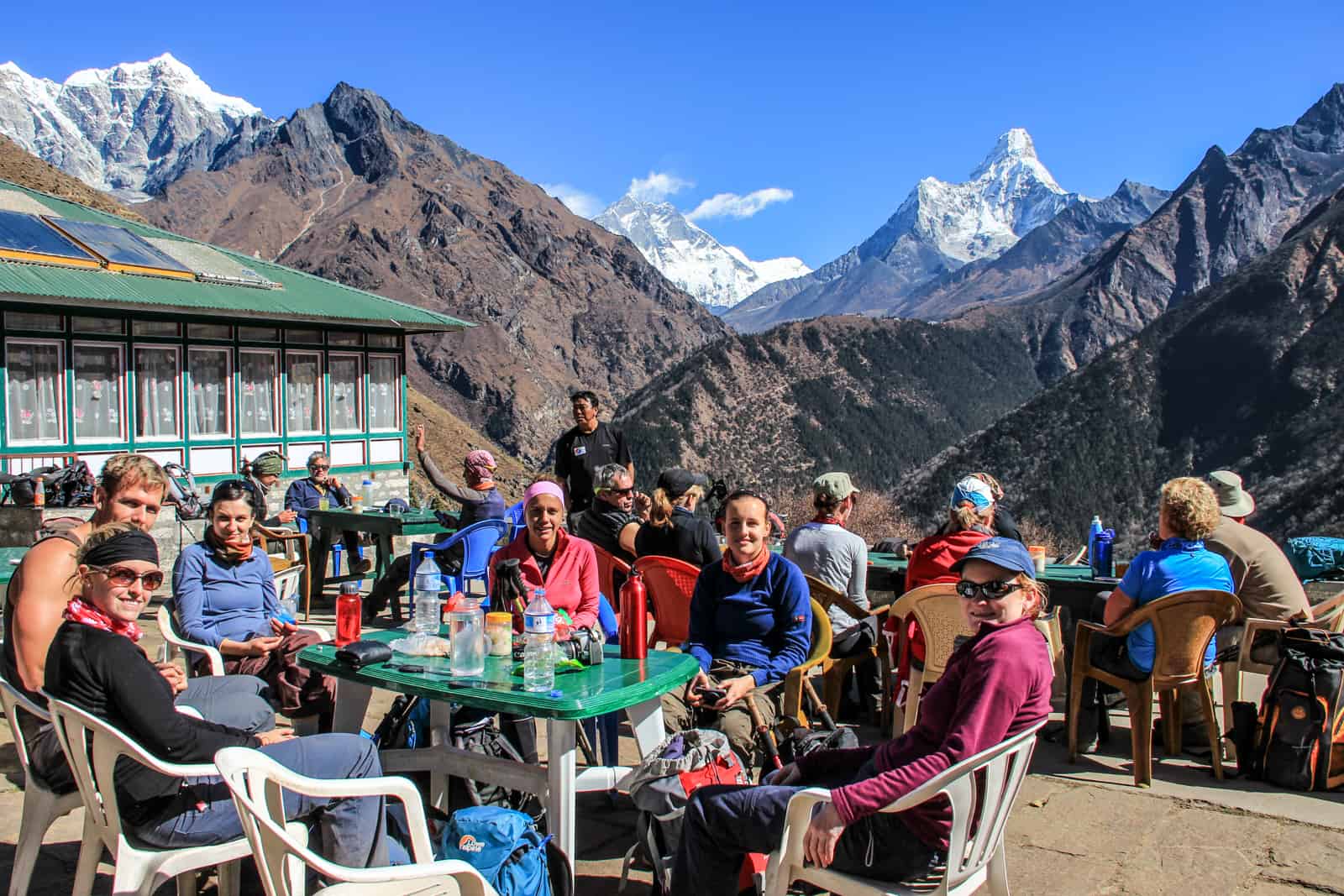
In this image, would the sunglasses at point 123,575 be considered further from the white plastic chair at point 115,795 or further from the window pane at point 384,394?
the window pane at point 384,394

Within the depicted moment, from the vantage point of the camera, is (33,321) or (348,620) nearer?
(348,620)

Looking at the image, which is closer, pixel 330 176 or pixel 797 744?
pixel 797 744

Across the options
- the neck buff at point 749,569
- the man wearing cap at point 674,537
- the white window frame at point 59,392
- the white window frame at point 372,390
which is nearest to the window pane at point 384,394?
the white window frame at point 372,390

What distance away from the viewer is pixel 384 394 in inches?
699

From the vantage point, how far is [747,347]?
7444 cm

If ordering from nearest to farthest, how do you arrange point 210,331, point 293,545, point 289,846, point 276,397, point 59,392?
point 289,846
point 293,545
point 59,392
point 210,331
point 276,397

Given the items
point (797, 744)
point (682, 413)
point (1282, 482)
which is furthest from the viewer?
point (682, 413)

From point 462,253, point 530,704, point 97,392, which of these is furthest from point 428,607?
point 462,253

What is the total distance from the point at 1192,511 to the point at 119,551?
13.4ft

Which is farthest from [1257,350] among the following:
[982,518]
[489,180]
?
[489,180]

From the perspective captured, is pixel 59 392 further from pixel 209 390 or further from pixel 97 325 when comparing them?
pixel 209 390

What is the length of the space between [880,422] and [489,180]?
82240mm

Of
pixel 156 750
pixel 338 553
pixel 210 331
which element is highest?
pixel 210 331

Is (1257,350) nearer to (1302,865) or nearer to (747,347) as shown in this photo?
(747,347)
